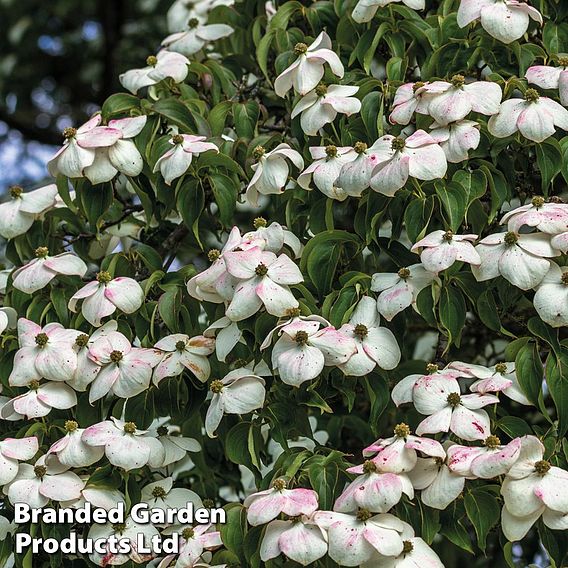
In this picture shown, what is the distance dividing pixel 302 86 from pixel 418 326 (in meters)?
0.49

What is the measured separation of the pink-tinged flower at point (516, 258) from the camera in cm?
128

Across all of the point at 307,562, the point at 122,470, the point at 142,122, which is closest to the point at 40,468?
the point at 122,470

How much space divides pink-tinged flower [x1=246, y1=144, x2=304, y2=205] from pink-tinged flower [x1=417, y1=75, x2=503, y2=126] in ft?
0.57

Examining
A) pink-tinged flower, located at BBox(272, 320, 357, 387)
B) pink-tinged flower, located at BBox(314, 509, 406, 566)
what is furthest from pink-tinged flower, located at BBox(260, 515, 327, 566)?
pink-tinged flower, located at BBox(272, 320, 357, 387)

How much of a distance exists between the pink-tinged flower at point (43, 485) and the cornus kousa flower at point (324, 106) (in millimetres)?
516

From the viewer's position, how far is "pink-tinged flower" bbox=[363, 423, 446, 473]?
121 cm

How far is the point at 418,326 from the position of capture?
1.84 m

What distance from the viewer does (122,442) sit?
1.33m

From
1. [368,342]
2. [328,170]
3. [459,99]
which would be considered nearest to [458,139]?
[459,99]

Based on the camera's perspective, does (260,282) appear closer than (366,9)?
Yes

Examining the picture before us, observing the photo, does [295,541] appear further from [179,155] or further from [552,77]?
[552,77]

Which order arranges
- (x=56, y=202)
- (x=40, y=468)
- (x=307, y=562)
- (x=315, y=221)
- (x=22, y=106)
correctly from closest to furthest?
(x=307, y=562) < (x=40, y=468) < (x=315, y=221) < (x=56, y=202) < (x=22, y=106)

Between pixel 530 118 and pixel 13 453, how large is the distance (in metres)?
0.70

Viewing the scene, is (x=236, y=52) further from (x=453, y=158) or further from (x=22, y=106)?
(x=22, y=106)
